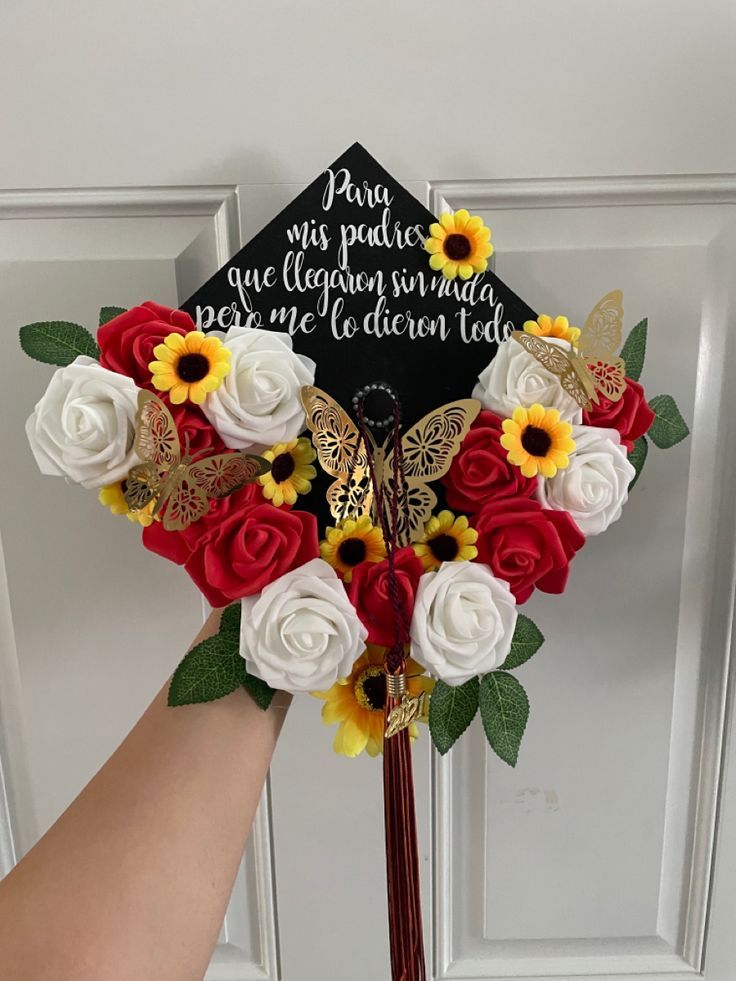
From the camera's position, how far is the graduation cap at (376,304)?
53cm

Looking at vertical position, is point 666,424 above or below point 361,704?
above

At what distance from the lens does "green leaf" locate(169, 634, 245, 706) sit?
0.48 metres

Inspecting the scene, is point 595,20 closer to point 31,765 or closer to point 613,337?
point 613,337

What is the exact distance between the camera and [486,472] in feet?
1.63

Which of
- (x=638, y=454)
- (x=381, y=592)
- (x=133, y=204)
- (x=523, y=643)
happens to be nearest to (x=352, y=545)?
(x=381, y=592)

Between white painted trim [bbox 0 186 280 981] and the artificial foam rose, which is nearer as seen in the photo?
the artificial foam rose

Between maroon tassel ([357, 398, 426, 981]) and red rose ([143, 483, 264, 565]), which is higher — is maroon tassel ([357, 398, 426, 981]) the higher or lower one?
the lower one

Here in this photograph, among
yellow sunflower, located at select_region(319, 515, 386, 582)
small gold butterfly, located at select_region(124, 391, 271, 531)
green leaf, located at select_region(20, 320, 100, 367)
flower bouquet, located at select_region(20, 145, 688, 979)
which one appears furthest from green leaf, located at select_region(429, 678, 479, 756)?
green leaf, located at select_region(20, 320, 100, 367)

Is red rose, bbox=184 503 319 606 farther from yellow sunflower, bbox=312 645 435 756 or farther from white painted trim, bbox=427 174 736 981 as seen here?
white painted trim, bbox=427 174 736 981

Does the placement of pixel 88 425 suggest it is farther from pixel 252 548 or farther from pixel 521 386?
pixel 521 386

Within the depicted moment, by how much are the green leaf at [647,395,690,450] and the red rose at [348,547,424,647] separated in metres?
0.25

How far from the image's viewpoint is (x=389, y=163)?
609 millimetres

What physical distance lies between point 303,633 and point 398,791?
6.3 inches

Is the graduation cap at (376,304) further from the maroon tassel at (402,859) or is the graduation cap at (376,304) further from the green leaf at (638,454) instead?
the green leaf at (638,454)
